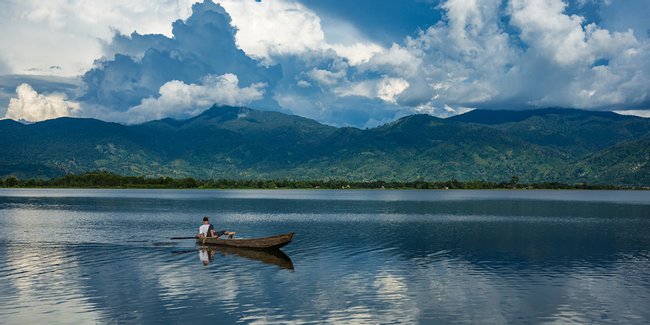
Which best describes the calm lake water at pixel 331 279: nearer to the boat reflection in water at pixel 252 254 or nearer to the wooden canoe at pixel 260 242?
the boat reflection in water at pixel 252 254

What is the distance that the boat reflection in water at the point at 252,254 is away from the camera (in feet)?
190

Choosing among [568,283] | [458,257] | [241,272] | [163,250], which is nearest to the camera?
[568,283]

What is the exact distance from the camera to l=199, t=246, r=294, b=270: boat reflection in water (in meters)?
57.9

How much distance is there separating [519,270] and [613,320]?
1807cm

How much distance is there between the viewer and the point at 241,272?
51719 millimetres

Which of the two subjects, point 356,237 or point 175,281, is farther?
point 356,237

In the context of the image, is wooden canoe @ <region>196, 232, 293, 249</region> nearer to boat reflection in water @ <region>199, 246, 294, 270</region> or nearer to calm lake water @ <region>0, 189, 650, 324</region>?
boat reflection in water @ <region>199, 246, 294, 270</region>

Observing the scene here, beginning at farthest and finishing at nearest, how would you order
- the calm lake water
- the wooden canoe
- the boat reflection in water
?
1. the wooden canoe
2. the boat reflection in water
3. the calm lake water

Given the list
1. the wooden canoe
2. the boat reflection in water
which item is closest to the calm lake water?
the boat reflection in water

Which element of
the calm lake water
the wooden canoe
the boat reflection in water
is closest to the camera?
the calm lake water

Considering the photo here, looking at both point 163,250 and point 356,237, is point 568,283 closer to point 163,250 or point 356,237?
point 356,237

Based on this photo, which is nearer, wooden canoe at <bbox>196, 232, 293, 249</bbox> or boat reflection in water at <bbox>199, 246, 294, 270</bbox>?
boat reflection in water at <bbox>199, 246, 294, 270</bbox>

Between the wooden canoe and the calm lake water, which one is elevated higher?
the wooden canoe

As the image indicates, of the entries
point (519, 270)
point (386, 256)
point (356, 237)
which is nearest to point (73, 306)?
point (386, 256)
